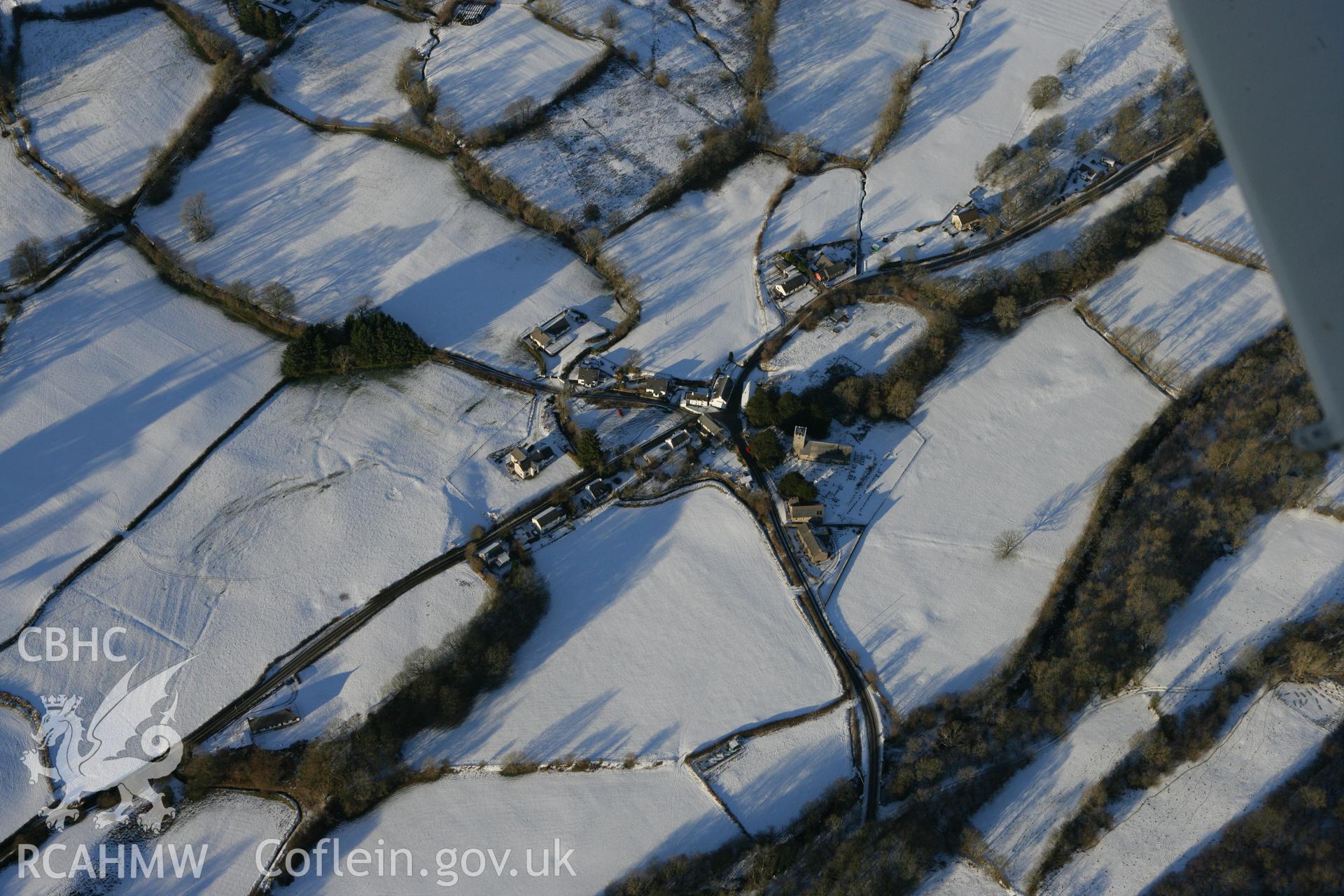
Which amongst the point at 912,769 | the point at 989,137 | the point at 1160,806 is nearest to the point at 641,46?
the point at 989,137

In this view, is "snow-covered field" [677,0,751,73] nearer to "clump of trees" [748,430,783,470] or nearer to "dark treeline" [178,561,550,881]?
"clump of trees" [748,430,783,470]

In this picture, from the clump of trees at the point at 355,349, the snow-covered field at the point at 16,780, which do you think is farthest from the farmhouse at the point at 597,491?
the snow-covered field at the point at 16,780

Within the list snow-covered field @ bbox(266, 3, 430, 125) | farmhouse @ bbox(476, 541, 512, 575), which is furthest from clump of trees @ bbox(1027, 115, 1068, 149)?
farmhouse @ bbox(476, 541, 512, 575)

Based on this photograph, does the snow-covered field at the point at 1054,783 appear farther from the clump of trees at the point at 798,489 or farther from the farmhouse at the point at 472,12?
the farmhouse at the point at 472,12

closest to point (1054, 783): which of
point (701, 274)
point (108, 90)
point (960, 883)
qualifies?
point (960, 883)

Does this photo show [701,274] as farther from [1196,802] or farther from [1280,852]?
[1280,852]

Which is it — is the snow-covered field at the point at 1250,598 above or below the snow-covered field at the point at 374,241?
below
